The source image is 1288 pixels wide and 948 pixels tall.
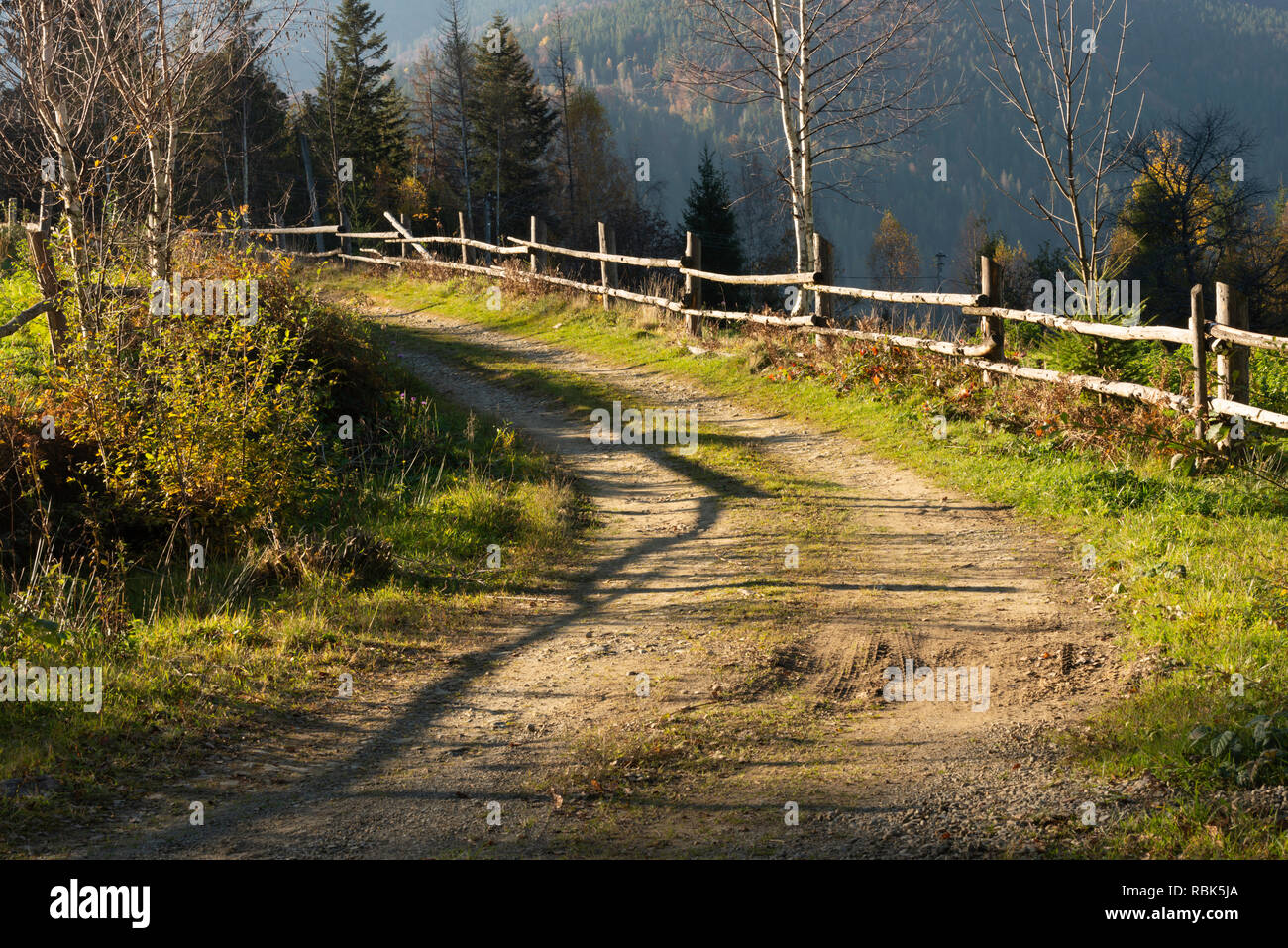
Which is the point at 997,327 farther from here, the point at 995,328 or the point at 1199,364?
the point at 1199,364

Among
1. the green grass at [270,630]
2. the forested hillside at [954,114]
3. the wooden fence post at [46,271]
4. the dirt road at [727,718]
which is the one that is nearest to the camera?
the dirt road at [727,718]

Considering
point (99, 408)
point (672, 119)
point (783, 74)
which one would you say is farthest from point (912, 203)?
point (99, 408)

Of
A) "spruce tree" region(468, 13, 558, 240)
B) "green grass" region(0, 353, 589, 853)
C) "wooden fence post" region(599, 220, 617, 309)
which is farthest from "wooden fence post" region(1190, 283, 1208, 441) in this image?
"spruce tree" region(468, 13, 558, 240)

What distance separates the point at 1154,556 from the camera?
6340 mm

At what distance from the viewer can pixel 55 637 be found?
16.3ft

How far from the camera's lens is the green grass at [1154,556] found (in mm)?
3996

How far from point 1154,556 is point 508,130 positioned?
37.8 meters

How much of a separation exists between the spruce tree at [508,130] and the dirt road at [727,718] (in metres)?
33.8

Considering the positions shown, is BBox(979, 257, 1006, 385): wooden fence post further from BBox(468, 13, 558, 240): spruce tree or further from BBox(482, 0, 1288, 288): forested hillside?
BBox(482, 0, 1288, 288): forested hillside

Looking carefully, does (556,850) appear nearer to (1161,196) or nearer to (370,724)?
(370,724)

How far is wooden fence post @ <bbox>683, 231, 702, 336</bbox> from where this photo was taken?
15.4 metres

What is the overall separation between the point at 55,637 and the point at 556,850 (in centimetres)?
302

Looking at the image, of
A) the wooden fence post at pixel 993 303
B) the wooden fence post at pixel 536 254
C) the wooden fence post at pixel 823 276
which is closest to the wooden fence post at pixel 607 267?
the wooden fence post at pixel 536 254

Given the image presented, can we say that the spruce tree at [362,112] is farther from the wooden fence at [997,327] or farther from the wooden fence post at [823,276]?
the wooden fence post at [823,276]
